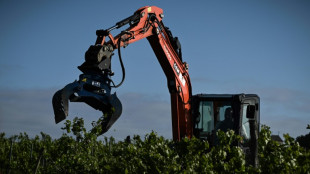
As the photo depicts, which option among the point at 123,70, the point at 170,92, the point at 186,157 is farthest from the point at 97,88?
the point at 170,92

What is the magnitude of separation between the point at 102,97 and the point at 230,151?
2.88 m

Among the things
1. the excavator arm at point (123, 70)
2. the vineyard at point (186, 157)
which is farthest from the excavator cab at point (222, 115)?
the vineyard at point (186, 157)

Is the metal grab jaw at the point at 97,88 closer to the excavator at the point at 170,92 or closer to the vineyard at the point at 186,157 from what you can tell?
the excavator at the point at 170,92

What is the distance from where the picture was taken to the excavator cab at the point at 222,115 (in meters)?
10.4

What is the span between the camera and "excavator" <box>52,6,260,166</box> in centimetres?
817

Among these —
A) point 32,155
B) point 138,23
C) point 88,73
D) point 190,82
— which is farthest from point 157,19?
point 32,155

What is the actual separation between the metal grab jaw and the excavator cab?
2812 mm

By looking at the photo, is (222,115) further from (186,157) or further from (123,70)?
(186,157)

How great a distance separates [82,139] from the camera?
1088 cm

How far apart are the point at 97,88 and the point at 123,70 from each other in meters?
1.08

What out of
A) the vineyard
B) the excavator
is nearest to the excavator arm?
the excavator

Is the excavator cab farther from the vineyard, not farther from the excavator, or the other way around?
the vineyard

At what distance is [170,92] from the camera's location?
38.1 feet

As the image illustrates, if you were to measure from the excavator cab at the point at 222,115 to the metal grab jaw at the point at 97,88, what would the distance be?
2812 millimetres
